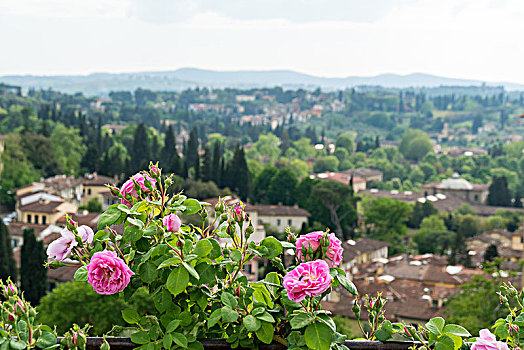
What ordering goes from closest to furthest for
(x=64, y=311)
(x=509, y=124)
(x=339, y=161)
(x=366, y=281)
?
(x=64, y=311)
(x=366, y=281)
(x=339, y=161)
(x=509, y=124)

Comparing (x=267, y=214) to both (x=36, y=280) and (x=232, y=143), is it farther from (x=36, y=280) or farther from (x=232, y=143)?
(x=232, y=143)

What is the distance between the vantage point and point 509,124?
144m

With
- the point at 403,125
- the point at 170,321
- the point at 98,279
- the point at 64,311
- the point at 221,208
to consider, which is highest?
the point at 221,208

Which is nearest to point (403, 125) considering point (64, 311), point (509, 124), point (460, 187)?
point (509, 124)

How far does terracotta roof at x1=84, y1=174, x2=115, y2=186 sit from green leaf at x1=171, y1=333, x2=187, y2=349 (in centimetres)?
4049

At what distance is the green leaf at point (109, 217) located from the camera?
2220 mm

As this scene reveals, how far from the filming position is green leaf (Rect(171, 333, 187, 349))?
6.97ft

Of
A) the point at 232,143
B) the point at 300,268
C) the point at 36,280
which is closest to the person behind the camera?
the point at 300,268

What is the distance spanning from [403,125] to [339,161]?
60.7m

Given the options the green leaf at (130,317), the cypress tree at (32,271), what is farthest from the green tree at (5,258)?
the green leaf at (130,317)

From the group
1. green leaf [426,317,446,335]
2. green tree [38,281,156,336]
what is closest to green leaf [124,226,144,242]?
green leaf [426,317,446,335]

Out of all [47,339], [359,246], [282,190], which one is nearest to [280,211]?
[282,190]

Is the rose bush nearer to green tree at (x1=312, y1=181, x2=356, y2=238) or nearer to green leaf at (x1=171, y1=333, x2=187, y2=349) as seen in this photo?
green leaf at (x1=171, y1=333, x2=187, y2=349)

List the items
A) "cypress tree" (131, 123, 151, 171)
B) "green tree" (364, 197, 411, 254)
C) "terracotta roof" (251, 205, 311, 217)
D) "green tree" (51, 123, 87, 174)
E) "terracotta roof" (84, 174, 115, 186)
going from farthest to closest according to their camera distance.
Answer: "green tree" (51, 123, 87, 174) < "cypress tree" (131, 123, 151, 171) < "terracotta roof" (84, 174, 115, 186) < "green tree" (364, 197, 411, 254) < "terracotta roof" (251, 205, 311, 217)
